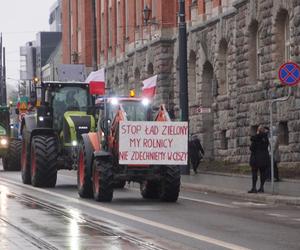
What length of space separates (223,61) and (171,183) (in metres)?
18.5

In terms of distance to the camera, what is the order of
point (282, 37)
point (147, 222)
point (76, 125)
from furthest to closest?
point (282, 37)
point (76, 125)
point (147, 222)

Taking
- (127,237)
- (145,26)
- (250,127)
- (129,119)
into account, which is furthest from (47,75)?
(127,237)

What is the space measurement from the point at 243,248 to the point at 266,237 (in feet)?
5.05

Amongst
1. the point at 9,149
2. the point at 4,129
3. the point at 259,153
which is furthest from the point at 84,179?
the point at 4,129

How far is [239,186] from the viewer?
83.4ft

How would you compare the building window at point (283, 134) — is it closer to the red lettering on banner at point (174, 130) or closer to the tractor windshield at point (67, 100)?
the tractor windshield at point (67, 100)

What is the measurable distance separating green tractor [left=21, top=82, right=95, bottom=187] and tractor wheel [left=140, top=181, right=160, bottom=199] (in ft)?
10.8

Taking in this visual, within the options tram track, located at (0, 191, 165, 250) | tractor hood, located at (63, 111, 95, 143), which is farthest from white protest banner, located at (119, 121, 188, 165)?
tractor hood, located at (63, 111, 95, 143)

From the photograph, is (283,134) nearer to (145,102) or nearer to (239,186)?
(239,186)

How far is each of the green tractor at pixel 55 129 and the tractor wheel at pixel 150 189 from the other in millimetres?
3285

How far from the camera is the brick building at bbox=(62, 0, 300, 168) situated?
3083 centimetres

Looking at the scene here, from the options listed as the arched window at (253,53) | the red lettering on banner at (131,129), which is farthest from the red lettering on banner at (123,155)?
the arched window at (253,53)

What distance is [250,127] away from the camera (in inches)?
1318

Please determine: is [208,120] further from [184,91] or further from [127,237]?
[127,237]
